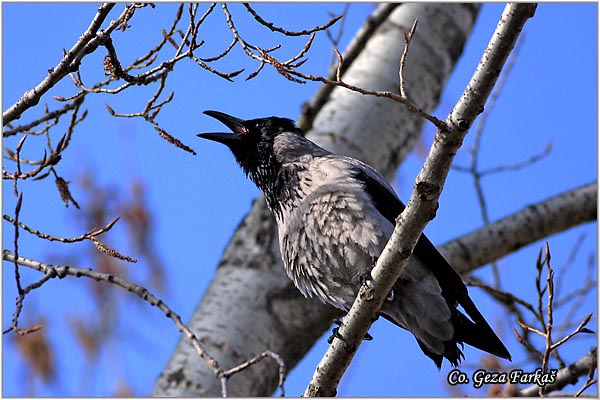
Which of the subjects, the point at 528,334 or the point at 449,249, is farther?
the point at 449,249

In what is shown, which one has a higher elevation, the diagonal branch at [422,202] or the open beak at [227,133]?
the open beak at [227,133]

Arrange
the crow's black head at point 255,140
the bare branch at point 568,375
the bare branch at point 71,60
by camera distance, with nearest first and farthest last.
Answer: the bare branch at point 71,60
the bare branch at point 568,375
the crow's black head at point 255,140

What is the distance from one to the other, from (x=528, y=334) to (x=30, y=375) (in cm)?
399

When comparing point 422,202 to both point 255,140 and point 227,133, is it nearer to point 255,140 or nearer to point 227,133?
point 255,140

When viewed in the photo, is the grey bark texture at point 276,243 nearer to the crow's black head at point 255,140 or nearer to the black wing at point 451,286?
the crow's black head at point 255,140

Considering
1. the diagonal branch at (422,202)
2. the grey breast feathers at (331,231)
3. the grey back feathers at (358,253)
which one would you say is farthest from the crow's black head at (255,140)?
the diagonal branch at (422,202)

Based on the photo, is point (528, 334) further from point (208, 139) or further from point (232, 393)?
point (208, 139)

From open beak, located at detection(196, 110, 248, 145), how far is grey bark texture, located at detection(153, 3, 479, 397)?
83 cm

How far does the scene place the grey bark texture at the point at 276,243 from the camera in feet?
16.6

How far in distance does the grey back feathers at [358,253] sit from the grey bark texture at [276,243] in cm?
96

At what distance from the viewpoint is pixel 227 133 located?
5086mm

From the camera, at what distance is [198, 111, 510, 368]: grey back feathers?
398 cm

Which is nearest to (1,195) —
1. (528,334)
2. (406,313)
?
(406,313)

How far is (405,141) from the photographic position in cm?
643
